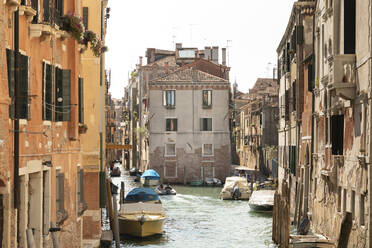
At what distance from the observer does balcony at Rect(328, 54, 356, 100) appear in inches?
572

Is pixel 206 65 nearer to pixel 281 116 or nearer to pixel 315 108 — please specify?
pixel 281 116

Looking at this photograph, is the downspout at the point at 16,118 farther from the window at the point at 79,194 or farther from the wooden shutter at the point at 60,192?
the window at the point at 79,194

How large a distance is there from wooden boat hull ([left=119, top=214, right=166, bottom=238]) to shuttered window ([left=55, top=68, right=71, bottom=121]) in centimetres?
1062

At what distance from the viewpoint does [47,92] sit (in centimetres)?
1164

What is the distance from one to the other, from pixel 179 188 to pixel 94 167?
25570 mm

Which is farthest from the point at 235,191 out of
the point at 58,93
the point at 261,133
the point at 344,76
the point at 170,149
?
the point at 58,93

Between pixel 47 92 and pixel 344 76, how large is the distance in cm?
638

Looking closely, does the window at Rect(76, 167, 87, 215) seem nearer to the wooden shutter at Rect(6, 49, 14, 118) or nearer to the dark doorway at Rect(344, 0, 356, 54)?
the wooden shutter at Rect(6, 49, 14, 118)

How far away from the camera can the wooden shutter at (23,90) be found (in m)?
9.55

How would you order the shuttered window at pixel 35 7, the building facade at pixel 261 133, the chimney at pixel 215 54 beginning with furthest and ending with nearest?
the chimney at pixel 215 54 < the building facade at pixel 261 133 < the shuttered window at pixel 35 7

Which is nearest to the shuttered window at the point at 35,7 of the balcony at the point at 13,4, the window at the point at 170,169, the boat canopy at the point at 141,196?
the balcony at the point at 13,4

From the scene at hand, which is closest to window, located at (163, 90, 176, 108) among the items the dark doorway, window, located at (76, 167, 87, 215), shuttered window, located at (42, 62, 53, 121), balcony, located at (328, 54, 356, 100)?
window, located at (76, 167, 87, 215)

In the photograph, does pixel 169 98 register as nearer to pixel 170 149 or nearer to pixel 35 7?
pixel 170 149

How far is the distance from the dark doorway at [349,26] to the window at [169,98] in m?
32.2
